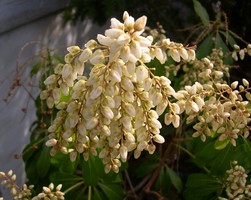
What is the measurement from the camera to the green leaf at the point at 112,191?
1.65 meters

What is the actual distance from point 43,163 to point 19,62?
0.83 metres

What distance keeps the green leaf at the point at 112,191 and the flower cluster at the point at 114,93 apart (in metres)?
0.66

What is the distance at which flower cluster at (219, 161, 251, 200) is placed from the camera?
4.23 ft

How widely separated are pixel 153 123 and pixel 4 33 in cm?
140

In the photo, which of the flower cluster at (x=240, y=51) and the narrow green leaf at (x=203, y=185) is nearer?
the flower cluster at (x=240, y=51)

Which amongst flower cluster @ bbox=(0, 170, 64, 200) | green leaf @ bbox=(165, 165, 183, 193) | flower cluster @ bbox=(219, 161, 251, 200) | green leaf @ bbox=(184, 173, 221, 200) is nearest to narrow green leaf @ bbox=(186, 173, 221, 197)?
green leaf @ bbox=(184, 173, 221, 200)

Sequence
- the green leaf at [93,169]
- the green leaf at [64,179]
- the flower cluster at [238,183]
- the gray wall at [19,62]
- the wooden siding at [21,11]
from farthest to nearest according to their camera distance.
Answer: the gray wall at [19,62], the wooden siding at [21,11], the green leaf at [64,179], the green leaf at [93,169], the flower cluster at [238,183]

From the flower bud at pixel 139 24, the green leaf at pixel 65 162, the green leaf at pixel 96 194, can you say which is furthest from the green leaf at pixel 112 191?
the flower bud at pixel 139 24

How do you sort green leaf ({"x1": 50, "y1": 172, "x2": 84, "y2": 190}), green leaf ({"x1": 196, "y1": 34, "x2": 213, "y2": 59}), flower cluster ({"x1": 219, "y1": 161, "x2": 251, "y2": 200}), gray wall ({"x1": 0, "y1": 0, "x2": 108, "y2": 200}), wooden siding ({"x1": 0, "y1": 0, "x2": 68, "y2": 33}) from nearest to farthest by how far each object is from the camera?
flower cluster ({"x1": 219, "y1": 161, "x2": 251, "y2": 200}) < green leaf ({"x1": 50, "y1": 172, "x2": 84, "y2": 190}) < green leaf ({"x1": 196, "y1": 34, "x2": 213, "y2": 59}) < wooden siding ({"x1": 0, "y1": 0, "x2": 68, "y2": 33}) < gray wall ({"x1": 0, "y1": 0, "x2": 108, "y2": 200})

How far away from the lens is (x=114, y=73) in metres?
0.85

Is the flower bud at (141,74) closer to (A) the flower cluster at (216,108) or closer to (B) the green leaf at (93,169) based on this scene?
(A) the flower cluster at (216,108)

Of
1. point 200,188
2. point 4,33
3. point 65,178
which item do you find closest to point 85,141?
point 65,178

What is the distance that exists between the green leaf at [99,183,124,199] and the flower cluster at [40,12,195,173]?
26.2 inches

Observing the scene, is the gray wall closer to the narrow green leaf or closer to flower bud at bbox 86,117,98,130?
the narrow green leaf
